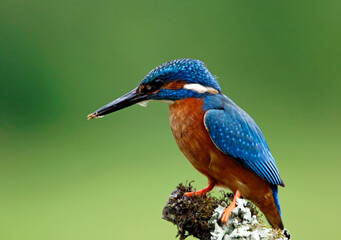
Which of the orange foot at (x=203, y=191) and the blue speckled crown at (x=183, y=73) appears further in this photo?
the blue speckled crown at (x=183, y=73)

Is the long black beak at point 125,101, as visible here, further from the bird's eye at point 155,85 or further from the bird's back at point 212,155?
the bird's back at point 212,155

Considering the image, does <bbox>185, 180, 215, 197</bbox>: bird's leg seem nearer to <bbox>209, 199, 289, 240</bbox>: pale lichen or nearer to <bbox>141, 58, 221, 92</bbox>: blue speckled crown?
<bbox>209, 199, 289, 240</bbox>: pale lichen

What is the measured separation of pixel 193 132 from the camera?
6.95 feet

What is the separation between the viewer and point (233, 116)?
2.15m

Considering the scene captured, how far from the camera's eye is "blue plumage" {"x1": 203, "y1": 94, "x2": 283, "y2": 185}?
207 centimetres

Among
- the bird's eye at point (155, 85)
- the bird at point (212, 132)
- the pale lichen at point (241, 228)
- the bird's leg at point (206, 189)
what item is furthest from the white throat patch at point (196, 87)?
the pale lichen at point (241, 228)

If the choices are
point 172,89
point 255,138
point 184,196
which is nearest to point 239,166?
point 255,138

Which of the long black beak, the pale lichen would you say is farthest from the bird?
the pale lichen

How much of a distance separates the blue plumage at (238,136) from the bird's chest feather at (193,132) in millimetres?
41

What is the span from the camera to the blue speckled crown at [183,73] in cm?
215

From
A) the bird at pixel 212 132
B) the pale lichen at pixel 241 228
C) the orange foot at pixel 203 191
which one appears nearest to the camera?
the pale lichen at pixel 241 228

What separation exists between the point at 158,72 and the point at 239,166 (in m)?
0.58

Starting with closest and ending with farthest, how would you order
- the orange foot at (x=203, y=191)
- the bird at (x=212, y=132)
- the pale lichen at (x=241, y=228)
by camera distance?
1. the pale lichen at (x=241, y=228)
2. the orange foot at (x=203, y=191)
3. the bird at (x=212, y=132)

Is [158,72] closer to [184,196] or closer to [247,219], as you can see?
[184,196]
